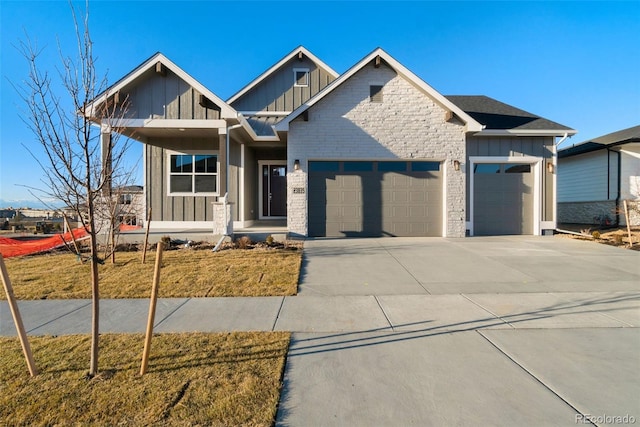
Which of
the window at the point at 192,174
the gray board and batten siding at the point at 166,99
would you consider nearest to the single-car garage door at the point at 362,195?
the window at the point at 192,174

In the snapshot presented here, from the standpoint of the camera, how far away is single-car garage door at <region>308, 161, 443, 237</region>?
10.8 metres

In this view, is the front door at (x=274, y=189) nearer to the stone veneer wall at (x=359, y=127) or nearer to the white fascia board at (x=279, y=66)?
the stone veneer wall at (x=359, y=127)

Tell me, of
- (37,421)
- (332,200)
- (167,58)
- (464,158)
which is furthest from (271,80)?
(37,421)

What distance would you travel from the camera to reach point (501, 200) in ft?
37.4

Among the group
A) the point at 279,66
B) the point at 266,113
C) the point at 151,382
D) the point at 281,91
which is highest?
the point at 279,66

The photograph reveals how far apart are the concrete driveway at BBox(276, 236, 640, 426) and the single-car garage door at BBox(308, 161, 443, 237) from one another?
4.29m

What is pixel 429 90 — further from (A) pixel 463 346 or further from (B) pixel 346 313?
(A) pixel 463 346

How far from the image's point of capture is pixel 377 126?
417 inches

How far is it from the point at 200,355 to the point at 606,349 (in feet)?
13.7

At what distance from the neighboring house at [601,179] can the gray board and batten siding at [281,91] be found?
13.9m

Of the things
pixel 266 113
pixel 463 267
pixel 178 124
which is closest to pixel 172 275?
pixel 178 124

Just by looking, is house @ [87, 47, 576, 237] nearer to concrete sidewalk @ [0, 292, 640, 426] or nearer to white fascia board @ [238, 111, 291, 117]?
white fascia board @ [238, 111, 291, 117]

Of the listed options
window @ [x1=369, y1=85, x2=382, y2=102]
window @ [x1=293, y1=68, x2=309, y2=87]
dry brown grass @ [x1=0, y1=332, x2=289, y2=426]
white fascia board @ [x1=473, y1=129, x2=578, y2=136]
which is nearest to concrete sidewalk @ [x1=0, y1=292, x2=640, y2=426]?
dry brown grass @ [x1=0, y1=332, x2=289, y2=426]

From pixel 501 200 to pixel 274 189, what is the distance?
912 cm
